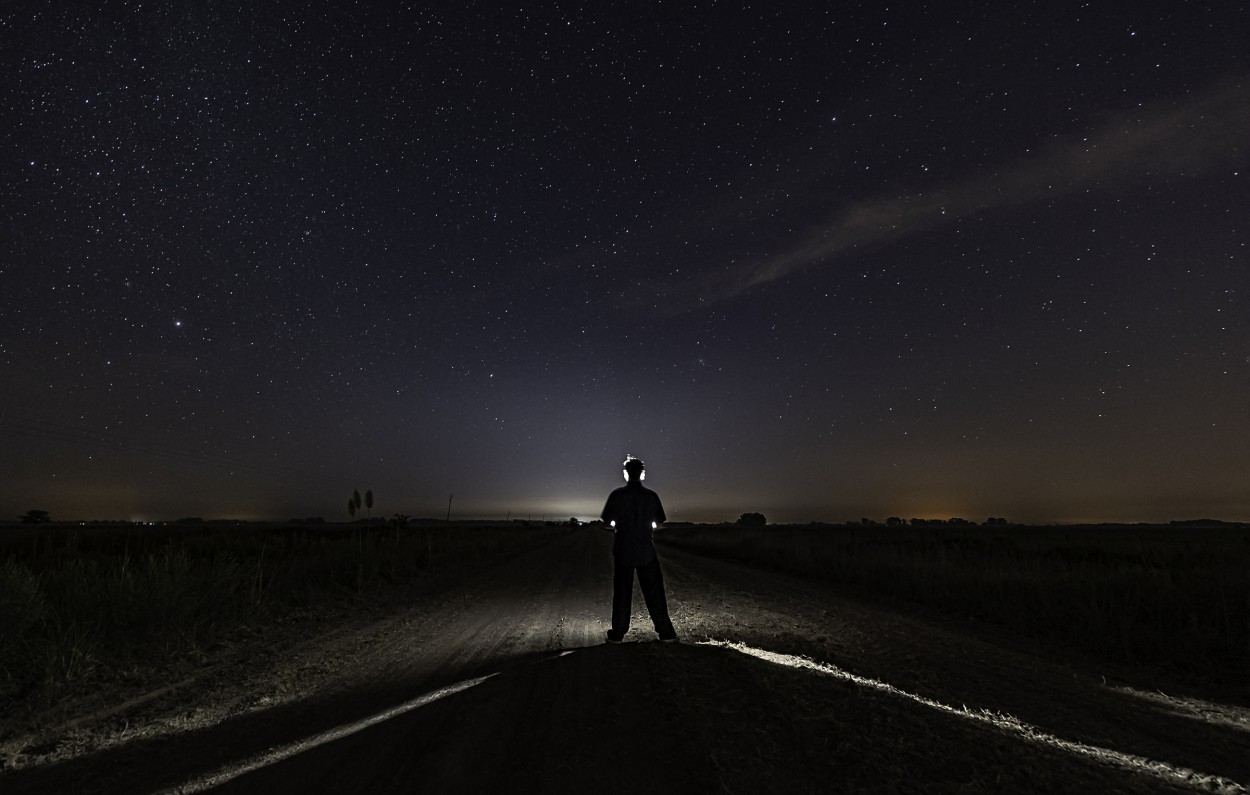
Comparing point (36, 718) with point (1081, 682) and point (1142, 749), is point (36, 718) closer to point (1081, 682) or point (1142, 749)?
point (1142, 749)

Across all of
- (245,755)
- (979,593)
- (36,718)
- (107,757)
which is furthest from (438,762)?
(979,593)

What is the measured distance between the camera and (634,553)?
23.7ft

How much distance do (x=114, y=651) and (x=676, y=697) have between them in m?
6.34

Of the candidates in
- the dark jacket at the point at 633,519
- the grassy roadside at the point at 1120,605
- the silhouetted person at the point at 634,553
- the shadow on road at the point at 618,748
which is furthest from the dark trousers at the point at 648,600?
the grassy roadside at the point at 1120,605

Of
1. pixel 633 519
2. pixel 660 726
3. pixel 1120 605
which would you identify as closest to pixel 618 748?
pixel 660 726

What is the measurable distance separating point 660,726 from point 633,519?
10.7 feet

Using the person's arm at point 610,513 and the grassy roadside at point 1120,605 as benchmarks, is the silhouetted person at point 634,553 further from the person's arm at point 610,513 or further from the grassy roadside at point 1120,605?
the grassy roadside at point 1120,605

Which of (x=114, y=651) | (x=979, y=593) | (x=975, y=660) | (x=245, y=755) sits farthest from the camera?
(x=979, y=593)

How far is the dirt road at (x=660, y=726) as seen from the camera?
11.5 ft

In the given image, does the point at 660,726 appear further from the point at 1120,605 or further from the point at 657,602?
the point at 1120,605

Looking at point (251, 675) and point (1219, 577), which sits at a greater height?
point (1219, 577)

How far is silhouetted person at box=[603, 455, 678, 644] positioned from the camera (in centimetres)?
713

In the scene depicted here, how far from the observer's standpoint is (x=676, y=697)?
475 centimetres

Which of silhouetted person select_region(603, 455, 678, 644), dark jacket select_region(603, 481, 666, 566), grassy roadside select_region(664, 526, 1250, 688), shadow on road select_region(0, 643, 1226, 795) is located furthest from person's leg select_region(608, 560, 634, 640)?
grassy roadside select_region(664, 526, 1250, 688)
